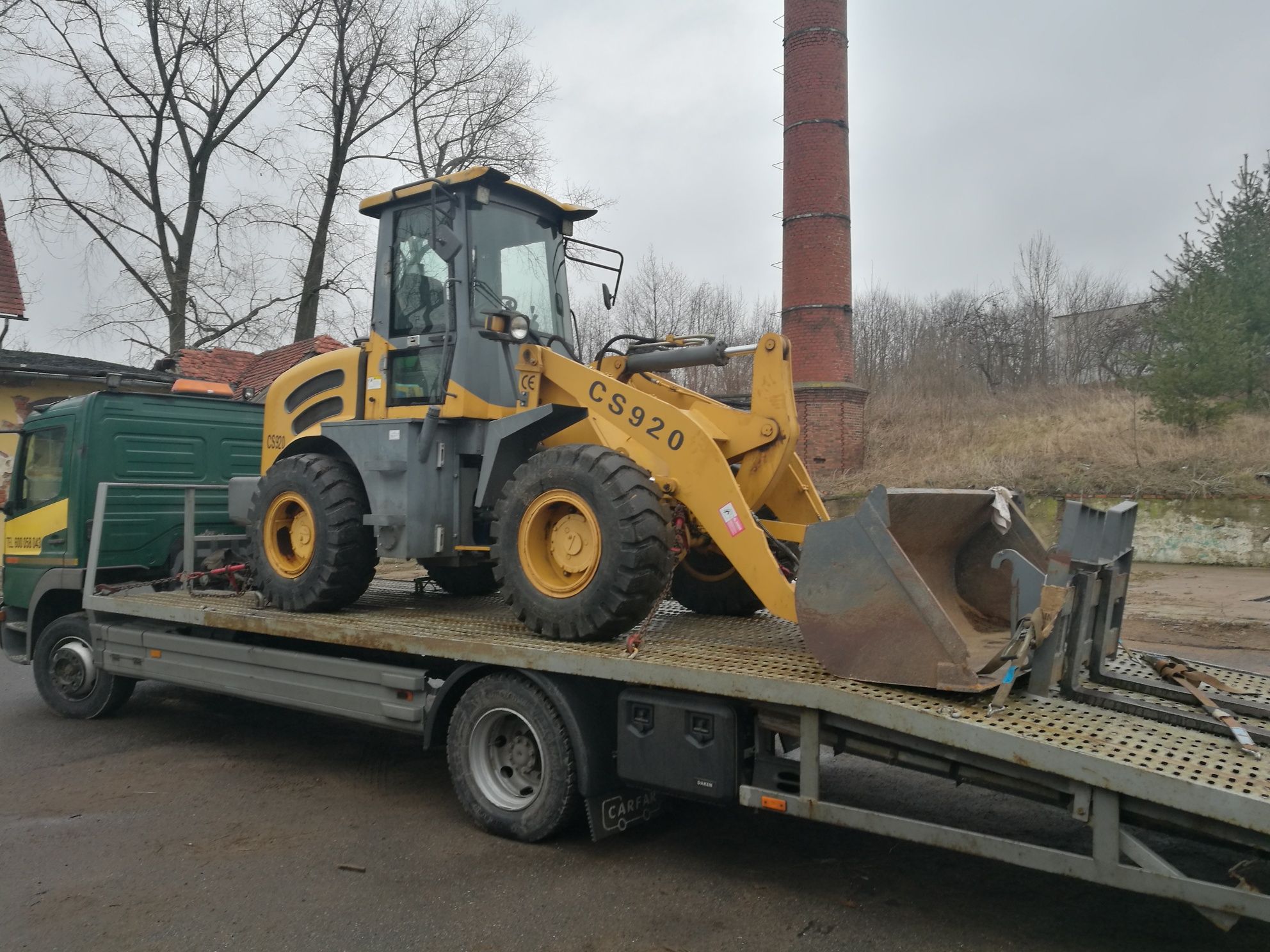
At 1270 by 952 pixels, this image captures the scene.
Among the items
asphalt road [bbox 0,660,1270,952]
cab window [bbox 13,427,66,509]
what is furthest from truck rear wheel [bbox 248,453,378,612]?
cab window [bbox 13,427,66,509]

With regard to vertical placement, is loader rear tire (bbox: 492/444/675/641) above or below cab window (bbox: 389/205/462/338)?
below

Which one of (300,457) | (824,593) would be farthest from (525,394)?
(824,593)

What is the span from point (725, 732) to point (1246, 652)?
25.0 feet

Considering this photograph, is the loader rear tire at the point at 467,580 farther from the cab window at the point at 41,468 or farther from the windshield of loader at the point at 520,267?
the cab window at the point at 41,468

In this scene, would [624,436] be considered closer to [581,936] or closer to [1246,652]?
[581,936]

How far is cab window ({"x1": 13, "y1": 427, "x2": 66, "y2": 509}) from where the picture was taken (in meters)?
7.98

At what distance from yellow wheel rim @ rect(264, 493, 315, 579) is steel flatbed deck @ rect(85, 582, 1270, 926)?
4.07ft

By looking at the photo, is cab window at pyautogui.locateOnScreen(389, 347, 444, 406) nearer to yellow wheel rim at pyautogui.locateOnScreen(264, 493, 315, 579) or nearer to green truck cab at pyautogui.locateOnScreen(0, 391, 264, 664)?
yellow wheel rim at pyautogui.locateOnScreen(264, 493, 315, 579)

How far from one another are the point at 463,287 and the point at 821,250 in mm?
16711

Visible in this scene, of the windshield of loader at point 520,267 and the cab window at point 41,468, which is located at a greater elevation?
the windshield of loader at point 520,267

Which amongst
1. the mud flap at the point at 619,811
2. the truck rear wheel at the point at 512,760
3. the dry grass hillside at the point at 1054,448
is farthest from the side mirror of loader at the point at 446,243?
the dry grass hillside at the point at 1054,448

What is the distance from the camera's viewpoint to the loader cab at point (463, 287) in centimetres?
607

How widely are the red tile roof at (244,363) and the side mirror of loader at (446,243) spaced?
1703cm

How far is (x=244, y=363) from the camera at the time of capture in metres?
24.4
